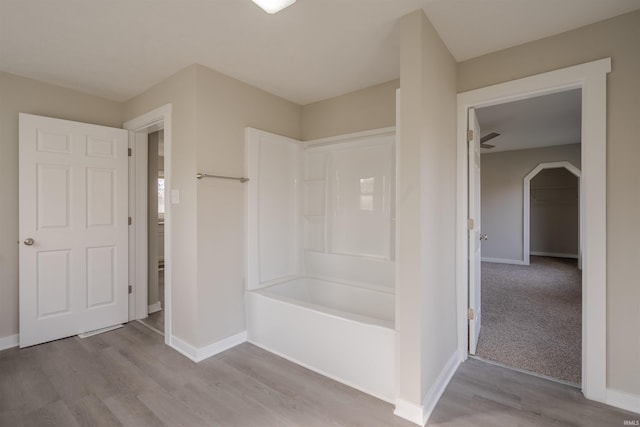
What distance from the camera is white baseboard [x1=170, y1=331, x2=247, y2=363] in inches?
94.3

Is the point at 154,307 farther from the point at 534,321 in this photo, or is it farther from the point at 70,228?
the point at 534,321

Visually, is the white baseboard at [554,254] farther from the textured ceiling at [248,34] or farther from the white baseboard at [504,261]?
the textured ceiling at [248,34]

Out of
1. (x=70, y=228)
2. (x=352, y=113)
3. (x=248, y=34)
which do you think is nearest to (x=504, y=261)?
(x=352, y=113)

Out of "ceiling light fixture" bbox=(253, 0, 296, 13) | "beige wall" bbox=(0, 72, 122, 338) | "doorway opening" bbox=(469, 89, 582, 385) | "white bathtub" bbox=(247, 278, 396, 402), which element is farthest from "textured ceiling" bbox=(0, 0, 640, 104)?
"white bathtub" bbox=(247, 278, 396, 402)

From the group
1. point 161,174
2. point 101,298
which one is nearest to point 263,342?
point 101,298

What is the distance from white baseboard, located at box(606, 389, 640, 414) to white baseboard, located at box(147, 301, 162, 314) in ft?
13.2

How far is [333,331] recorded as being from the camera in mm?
2143

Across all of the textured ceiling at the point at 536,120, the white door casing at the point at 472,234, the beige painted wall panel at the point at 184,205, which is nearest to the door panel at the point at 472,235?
the white door casing at the point at 472,234

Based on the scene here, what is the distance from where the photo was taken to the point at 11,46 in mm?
2139

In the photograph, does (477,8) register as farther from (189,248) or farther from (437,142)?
(189,248)

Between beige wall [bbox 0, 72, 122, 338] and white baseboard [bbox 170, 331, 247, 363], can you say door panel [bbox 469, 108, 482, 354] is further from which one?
beige wall [bbox 0, 72, 122, 338]

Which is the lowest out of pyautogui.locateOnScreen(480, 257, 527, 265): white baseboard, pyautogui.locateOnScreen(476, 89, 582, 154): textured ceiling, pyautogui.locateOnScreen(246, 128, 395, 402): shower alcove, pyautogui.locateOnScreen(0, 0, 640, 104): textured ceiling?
pyautogui.locateOnScreen(480, 257, 527, 265): white baseboard

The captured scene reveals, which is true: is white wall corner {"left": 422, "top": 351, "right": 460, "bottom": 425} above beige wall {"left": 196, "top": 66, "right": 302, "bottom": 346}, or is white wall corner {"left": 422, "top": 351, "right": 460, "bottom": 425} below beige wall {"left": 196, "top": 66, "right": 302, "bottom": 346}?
below

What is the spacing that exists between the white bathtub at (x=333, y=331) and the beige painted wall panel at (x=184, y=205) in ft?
1.74
